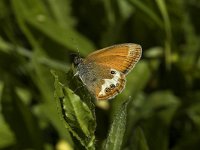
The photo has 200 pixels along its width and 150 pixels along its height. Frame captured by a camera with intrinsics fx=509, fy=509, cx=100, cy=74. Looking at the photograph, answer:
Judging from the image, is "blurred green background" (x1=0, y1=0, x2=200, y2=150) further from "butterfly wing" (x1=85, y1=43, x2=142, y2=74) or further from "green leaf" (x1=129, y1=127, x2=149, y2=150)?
"butterfly wing" (x1=85, y1=43, x2=142, y2=74)

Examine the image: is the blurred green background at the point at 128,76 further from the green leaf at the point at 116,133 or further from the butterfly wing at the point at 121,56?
the green leaf at the point at 116,133

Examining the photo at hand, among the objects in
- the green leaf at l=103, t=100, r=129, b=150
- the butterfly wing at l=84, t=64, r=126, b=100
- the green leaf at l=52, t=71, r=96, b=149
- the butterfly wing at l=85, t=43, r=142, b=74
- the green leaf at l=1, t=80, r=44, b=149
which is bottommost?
the green leaf at l=103, t=100, r=129, b=150

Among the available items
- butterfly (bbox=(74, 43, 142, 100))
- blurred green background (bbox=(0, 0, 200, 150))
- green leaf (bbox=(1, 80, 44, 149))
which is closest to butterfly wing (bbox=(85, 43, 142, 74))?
butterfly (bbox=(74, 43, 142, 100))

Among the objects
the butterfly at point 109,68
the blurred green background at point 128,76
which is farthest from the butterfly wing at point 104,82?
the blurred green background at point 128,76

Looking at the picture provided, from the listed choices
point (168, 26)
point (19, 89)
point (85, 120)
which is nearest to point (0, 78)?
point (19, 89)

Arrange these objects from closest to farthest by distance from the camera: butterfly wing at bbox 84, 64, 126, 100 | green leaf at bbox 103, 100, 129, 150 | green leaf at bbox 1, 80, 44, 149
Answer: green leaf at bbox 103, 100, 129, 150, butterfly wing at bbox 84, 64, 126, 100, green leaf at bbox 1, 80, 44, 149

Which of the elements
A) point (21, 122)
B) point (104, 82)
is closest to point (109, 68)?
point (104, 82)
